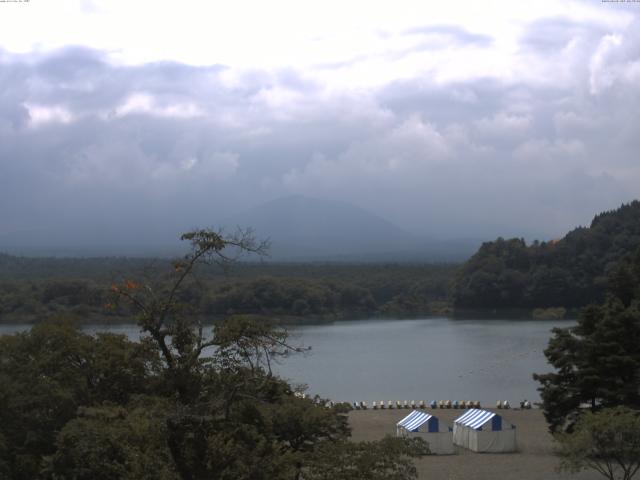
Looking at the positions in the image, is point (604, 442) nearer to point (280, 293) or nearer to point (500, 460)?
point (500, 460)

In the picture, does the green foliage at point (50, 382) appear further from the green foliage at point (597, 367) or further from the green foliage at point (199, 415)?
the green foliage at point (597, 367)

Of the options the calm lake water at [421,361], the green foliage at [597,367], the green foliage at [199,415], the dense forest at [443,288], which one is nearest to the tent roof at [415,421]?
the green foliage at [597,367]

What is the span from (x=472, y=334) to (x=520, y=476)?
29888mm

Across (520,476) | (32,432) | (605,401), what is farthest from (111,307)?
(605,401)

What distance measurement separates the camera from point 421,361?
1393 inches

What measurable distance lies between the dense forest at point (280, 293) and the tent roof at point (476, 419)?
2069cm

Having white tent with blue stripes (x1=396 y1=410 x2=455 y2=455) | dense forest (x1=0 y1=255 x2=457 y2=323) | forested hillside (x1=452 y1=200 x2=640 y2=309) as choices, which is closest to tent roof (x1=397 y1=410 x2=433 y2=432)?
white tent with blue stripes (x1=396 y1=410 x2=455 y2=455)

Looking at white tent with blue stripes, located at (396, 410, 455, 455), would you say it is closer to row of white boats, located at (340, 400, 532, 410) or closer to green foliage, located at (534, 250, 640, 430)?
green foliage, located at (534, 250, 640, 430)

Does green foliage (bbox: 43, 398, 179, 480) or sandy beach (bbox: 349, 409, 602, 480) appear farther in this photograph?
sandy beach (bbox: 349, 409, 602, 480)

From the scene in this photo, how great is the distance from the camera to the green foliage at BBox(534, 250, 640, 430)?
1669cm

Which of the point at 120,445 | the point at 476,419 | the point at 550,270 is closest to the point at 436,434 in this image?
the point at 476,419

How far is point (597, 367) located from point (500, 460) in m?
2.50

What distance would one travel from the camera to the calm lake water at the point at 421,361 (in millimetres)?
28109

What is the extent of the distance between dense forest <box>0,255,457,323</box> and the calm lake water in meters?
4.12
